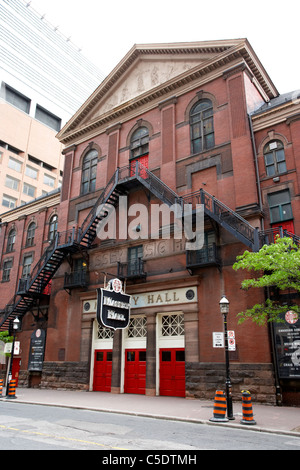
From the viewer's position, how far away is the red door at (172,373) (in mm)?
19188

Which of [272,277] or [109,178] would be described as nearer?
[272,277]

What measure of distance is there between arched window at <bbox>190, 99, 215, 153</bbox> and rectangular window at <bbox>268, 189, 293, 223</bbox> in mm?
5384

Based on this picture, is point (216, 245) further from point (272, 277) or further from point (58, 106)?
point (58, 106)

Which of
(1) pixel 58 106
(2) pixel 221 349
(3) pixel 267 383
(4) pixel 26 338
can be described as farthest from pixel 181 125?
(1) pixel 58 106

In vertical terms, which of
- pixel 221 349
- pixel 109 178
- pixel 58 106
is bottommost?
pixel 221 349

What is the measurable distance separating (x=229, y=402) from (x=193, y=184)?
1291 cm

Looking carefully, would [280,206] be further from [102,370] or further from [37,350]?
[37,350]

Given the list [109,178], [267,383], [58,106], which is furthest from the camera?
[58,106]

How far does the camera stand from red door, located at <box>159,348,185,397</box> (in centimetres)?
1919

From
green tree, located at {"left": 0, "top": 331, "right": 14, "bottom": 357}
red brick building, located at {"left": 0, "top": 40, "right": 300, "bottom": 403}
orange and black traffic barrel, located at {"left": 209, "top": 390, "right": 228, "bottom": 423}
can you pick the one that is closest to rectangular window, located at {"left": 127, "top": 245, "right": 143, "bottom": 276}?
red brick building, located at {"left": 0, "top": 40, "right": 300, "bottom": 403}

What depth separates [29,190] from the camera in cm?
6444

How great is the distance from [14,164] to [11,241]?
31.0m

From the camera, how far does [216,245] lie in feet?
63.2

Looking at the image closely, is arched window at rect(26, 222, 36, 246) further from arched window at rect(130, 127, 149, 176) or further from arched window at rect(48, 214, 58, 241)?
arched window at rect(130, 127, 149, 176)
